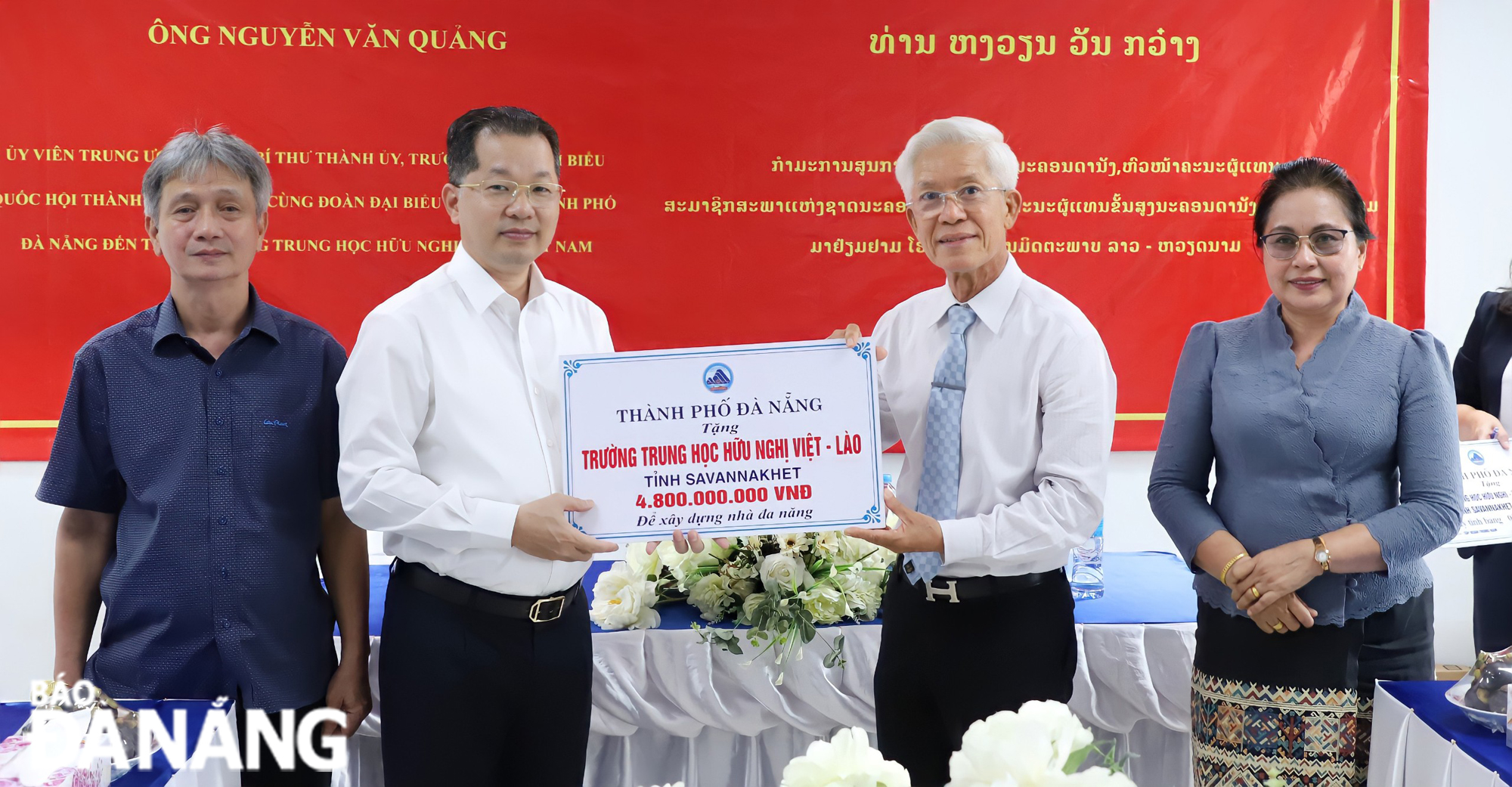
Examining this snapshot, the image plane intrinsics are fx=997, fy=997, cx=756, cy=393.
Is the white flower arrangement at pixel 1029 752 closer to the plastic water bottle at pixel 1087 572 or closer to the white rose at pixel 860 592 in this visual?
the white rose at pixel 860 592

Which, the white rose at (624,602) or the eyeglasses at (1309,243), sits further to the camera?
the white rose at (624,602)

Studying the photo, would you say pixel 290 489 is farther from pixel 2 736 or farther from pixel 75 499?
pixel 2 736

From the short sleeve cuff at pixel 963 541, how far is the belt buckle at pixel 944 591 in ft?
0.34

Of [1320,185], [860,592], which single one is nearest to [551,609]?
[860,592]

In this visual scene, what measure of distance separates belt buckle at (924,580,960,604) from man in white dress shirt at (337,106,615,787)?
1.98 ft

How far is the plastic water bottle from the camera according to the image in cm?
262

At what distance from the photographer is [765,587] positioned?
232cm

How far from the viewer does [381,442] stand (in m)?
1.74

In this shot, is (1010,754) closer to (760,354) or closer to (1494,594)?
(760,354)

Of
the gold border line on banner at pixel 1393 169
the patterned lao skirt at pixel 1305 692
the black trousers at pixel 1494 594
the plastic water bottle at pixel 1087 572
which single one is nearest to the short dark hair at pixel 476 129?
the patterned lao skirt at pixel 1305 692

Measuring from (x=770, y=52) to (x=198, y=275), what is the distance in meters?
2.09

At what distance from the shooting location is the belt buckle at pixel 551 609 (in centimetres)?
181

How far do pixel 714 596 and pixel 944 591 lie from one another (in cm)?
70

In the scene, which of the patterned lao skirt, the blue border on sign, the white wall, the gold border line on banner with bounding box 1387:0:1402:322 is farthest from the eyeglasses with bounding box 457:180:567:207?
the gold border line on banner with bounding box 1387:0:1402:322
